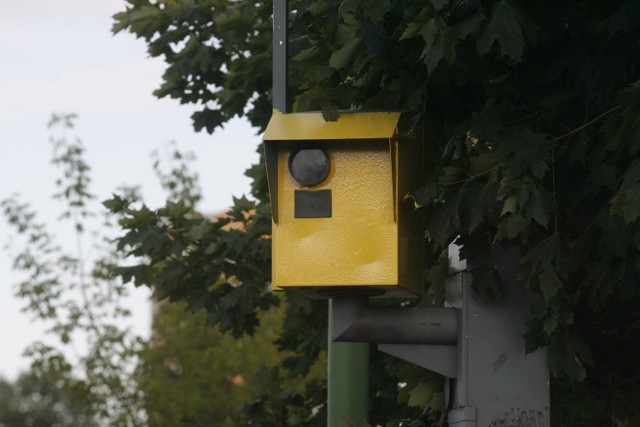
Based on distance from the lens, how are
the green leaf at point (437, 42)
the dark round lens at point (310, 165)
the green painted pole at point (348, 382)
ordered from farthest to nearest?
1. the green painted pole at point (348, 382)
2. the green leaf at point (437, 42)
3. the dark round lens at point (310, 165)

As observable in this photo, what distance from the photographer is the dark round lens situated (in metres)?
4.69

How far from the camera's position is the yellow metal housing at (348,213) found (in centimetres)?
456

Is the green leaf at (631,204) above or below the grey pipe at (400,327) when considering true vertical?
above

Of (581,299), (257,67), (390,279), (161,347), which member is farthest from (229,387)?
(390,279)

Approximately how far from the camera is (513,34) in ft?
16.4

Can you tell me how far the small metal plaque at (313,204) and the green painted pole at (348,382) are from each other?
2.47m

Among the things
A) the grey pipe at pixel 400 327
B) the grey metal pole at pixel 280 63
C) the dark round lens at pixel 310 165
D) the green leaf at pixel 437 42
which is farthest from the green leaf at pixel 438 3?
the grey pipe at pixel 400 327

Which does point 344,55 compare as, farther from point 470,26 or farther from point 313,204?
point 313,204

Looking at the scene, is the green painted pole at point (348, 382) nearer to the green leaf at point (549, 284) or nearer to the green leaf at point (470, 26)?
the green leaf at point (549, 284)

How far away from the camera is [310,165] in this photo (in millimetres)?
4707

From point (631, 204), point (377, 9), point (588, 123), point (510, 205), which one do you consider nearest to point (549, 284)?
point (510, 205)

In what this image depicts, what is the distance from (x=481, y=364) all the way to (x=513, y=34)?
1139 mm

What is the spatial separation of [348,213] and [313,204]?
123 millimetres

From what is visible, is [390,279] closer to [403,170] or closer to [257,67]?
[403,170]
